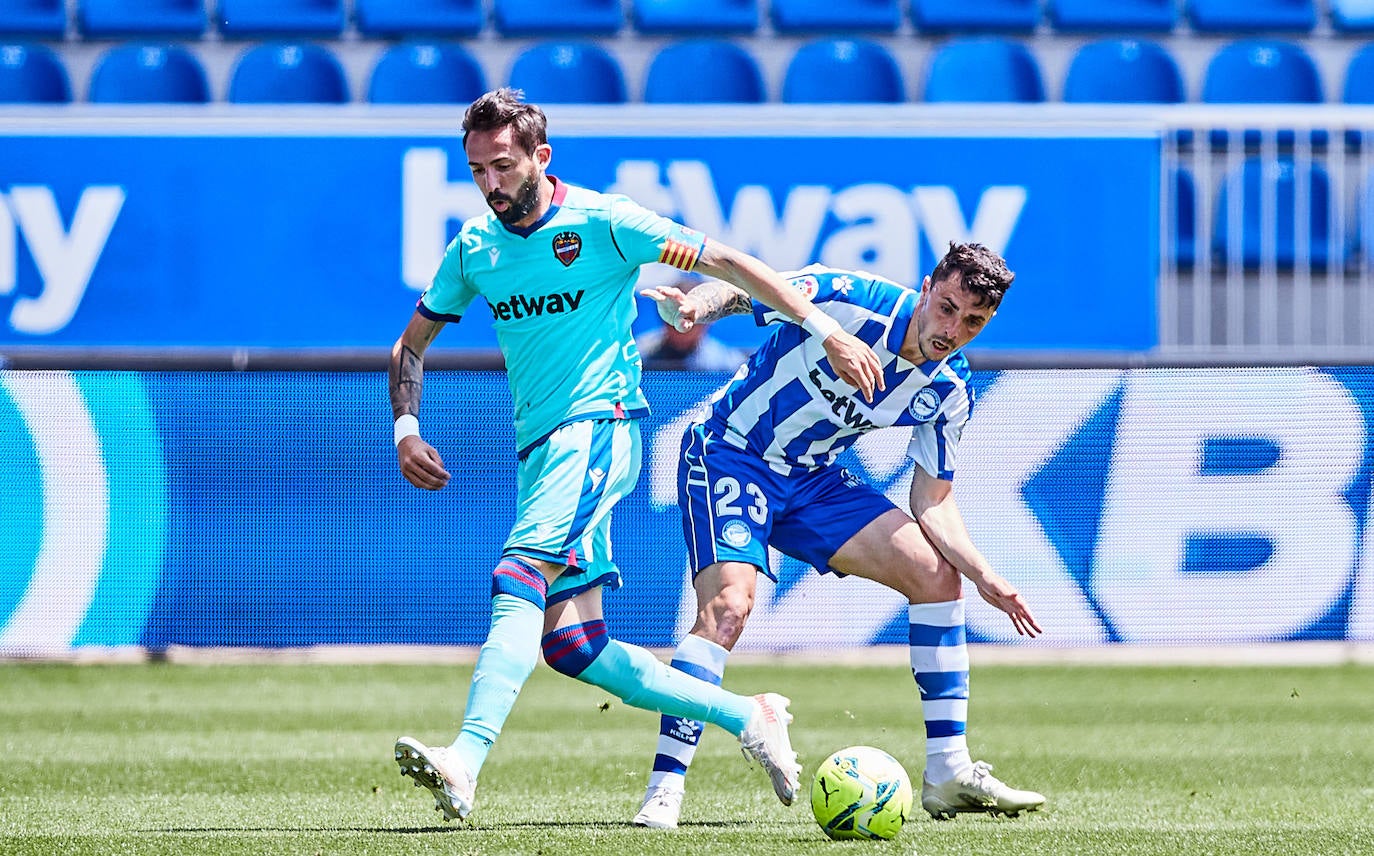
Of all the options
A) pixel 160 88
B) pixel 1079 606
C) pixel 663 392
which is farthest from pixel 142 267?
pixel 1079 606

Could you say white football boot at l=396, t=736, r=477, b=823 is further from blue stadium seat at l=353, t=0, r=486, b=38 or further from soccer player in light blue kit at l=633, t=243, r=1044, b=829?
blue stadium seat at l=353, t=0, r=486, b=38

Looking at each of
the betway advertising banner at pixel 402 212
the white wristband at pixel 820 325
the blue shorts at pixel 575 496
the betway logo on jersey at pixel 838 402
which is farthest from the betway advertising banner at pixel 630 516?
the white wristband at pixel 820 325

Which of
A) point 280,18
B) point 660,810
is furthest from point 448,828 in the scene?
point 280,18

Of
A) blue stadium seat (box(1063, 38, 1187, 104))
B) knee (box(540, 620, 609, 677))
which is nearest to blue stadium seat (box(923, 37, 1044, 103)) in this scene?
blue stadium seat (box(1063, 38, 1187, 104))

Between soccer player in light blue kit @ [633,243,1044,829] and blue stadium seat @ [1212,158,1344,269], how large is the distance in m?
6.24

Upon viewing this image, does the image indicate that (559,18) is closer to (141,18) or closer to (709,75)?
(709,75)

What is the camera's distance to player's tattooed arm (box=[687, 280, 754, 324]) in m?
5.22

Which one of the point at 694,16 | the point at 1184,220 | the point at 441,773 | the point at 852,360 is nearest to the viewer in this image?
the point at 441,773

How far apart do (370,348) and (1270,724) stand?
530cm

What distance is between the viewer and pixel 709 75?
12859 millimetres

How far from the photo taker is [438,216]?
1088cm

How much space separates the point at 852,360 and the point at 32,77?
9.75m

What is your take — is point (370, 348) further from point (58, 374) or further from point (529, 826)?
point (529, 826)

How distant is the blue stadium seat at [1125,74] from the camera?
12.9 meters
